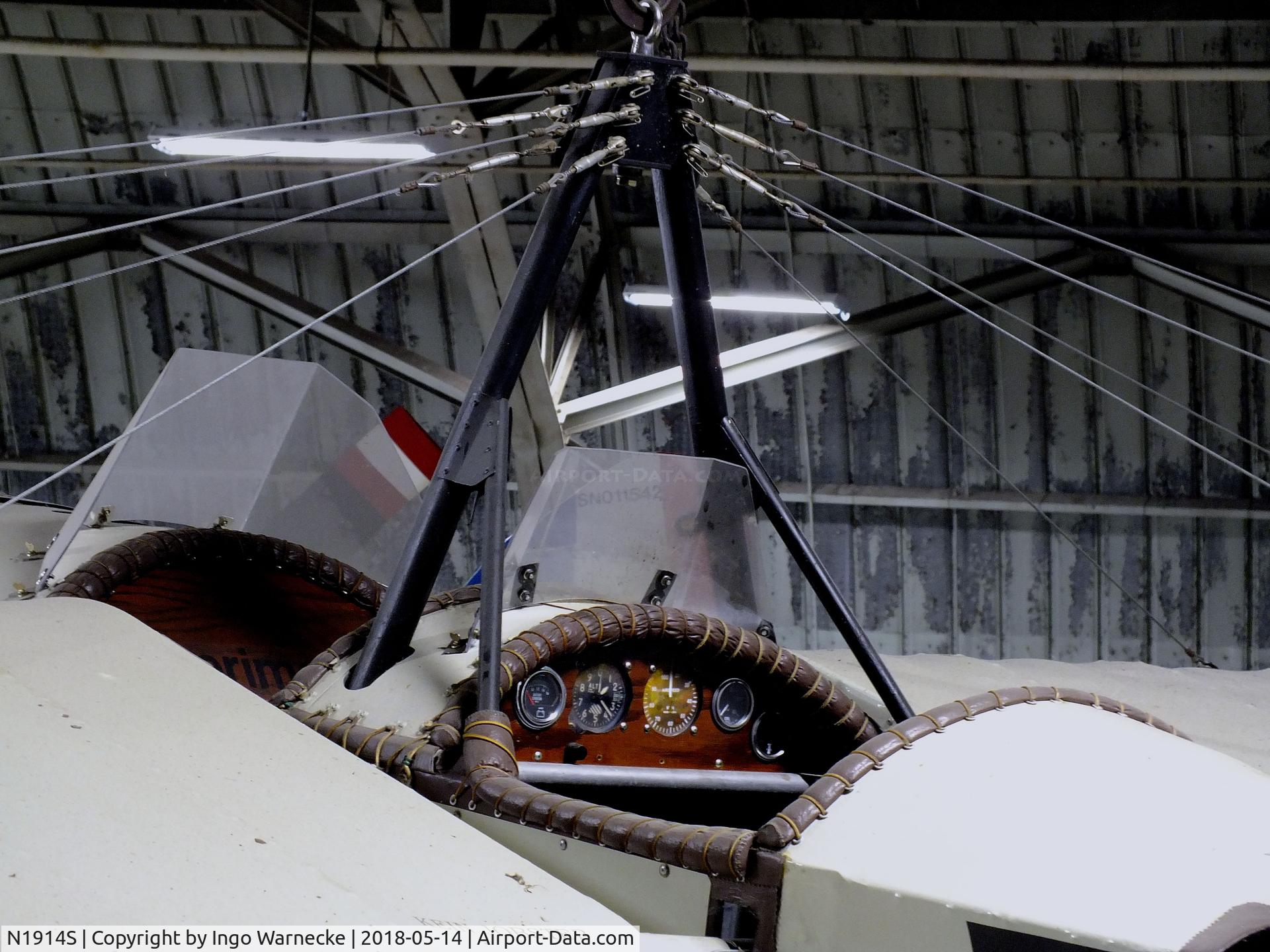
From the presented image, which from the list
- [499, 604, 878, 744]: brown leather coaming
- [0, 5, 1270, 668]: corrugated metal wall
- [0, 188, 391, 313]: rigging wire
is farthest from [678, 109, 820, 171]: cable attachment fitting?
[0, 5, 1270, 668]: corrugated metal wall

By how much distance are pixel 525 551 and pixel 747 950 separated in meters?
1.46

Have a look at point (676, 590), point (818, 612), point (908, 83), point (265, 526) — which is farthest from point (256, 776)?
point (818, 612)

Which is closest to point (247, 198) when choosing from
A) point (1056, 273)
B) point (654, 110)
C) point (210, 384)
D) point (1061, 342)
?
point (210, 384)

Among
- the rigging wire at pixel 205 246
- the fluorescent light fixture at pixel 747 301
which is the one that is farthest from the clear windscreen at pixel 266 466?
the fluorescent light fixture at pixel 747 301

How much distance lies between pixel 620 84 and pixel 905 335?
20.7ft

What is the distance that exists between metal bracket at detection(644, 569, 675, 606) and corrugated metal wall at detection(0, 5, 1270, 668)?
5.80 metres

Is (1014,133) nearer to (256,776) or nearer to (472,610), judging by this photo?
(472,610)

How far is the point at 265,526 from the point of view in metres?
4.22

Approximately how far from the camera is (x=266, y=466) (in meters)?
4.16

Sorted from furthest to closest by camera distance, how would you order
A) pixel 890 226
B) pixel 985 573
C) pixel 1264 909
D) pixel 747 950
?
1. pixel 985 573
2. pixel 890 226
3. pixel 747 950
4. pixel 1264 909

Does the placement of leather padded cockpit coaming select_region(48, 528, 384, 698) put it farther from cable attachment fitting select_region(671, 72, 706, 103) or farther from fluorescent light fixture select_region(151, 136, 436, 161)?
cable attachment fitting select_region(671, 72, 706, 103)

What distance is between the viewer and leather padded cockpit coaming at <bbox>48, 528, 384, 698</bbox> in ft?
12.6

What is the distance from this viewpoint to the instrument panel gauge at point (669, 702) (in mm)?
3193

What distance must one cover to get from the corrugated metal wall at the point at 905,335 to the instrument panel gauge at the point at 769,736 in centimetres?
608
